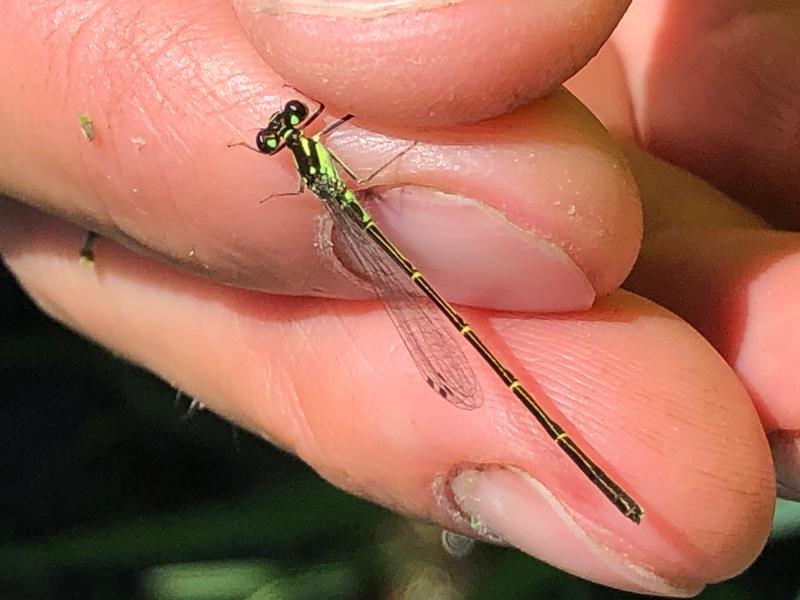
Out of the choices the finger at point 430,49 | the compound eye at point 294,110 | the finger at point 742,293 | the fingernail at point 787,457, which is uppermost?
the compound eye at point 294,110

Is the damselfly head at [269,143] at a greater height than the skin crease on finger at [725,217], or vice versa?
the damselfly head at [269,143]

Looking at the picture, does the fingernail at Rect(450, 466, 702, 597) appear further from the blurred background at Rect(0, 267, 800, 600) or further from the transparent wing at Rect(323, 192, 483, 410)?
the blurred background at Rect(0, 267, 800, 600)

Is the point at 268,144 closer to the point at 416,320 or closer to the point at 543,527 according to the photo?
the point at 416,320

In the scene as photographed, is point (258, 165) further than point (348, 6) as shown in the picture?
Yes

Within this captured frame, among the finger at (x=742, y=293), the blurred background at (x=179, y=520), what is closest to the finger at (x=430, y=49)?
the finger at (x=742, y=293)

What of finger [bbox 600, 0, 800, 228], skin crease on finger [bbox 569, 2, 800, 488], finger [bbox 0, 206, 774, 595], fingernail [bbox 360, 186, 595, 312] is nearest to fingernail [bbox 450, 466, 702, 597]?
finger [bbox 0, 206, 774, 595]

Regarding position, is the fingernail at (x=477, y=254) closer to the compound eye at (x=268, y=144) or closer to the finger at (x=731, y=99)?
the compound eye at (x=268, y=144)

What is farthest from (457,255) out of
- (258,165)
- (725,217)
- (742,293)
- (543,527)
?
(725,217)

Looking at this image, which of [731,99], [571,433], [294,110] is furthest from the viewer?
[731,99]
